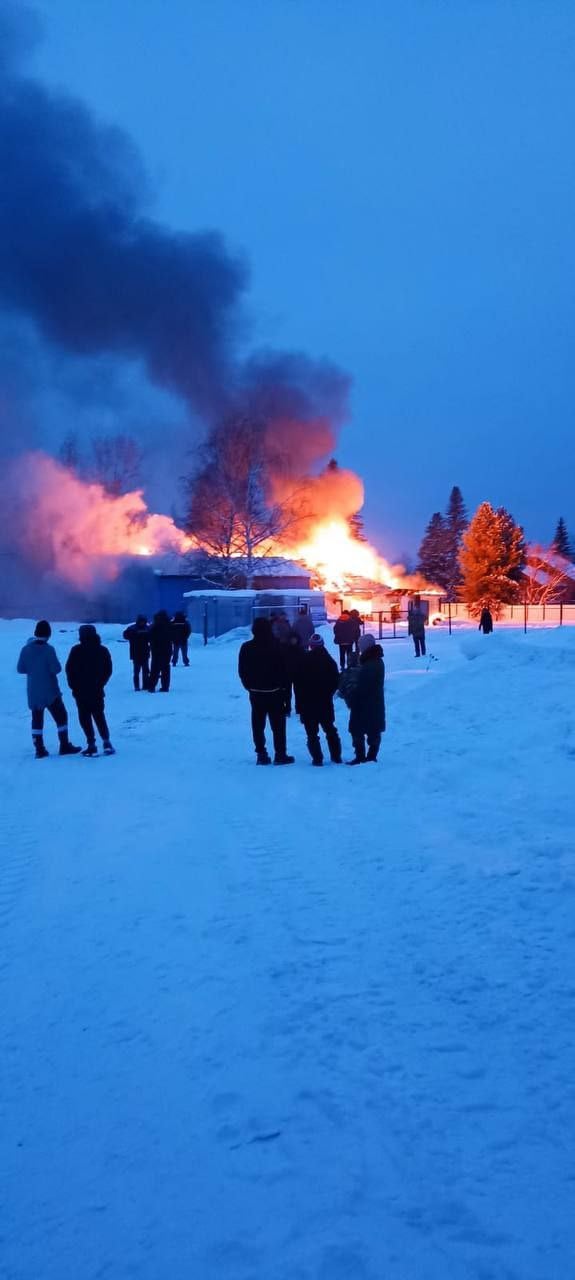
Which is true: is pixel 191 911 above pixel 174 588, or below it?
below

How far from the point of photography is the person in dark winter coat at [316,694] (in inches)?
377

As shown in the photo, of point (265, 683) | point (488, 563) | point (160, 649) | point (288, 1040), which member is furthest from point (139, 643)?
point (488, 563)

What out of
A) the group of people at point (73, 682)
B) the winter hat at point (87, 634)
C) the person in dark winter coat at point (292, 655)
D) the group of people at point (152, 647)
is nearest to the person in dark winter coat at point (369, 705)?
the person in dark winter coat at point (292, 655)

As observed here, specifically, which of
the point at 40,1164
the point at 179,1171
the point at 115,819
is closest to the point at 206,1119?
the point at 179,1171

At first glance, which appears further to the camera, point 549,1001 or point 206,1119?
point 549,1001

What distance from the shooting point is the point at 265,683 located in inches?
374

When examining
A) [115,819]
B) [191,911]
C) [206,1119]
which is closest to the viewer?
[206,1119]

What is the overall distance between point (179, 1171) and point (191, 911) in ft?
7.37

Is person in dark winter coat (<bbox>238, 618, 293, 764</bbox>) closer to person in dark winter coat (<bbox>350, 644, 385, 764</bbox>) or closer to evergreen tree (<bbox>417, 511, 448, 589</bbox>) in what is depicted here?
person in dark winter coat (<bbox>350, 644, 385, 764</bbox>)

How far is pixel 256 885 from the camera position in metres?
5.17

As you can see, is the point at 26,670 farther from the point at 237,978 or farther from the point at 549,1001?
the point at 549,1001

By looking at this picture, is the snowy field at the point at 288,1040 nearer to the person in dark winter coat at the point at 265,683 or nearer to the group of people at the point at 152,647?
the person in dark winter coat at the point at 265,683

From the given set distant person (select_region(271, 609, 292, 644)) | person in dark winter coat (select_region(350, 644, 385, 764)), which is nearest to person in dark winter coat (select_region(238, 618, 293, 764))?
person in dark winter coat (select_region(350, 644, 385, 764))

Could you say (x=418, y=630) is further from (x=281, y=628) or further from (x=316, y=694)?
(x=316, y=694)
